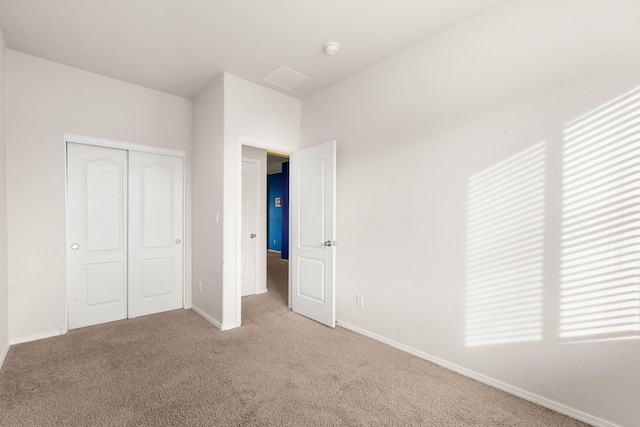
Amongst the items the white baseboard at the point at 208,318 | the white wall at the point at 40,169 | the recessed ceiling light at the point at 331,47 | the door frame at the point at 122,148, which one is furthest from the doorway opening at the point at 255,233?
the white wall at the point at 40,169

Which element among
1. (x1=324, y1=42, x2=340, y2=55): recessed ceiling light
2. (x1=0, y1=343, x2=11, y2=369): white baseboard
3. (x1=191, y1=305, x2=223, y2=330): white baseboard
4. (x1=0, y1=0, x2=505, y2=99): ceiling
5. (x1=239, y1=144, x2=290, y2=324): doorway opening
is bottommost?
(x1=191, y1=305, x2=223, y2=330): white baseboard

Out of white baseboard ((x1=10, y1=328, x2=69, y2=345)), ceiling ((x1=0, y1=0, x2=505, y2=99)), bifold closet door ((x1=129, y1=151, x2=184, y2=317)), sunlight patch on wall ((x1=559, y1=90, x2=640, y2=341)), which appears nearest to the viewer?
sunlight patch on wall ((x1=559, y1=90, x2=640, y2=341))

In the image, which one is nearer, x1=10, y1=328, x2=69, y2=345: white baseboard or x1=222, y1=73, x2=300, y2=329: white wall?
x1=10, y1=328, x2=69, y2=345: white baseboard

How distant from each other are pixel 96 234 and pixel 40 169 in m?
0.83

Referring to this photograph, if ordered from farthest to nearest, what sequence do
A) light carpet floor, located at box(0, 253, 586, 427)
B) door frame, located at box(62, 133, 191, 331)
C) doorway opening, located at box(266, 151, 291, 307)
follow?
doorway opening, located at box(266, 151, 291, 307)
door frame, located at box(62, 133, 191, 331)
light carpet floor, located at box(0, 253, 586, 427)

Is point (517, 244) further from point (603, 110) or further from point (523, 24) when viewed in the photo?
point (523, 24)

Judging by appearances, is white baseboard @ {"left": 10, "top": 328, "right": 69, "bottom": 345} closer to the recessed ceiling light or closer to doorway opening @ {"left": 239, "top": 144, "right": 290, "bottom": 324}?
doorway opening @ {"left": 239, "top": 144, "right": 290, "bottom": 324}

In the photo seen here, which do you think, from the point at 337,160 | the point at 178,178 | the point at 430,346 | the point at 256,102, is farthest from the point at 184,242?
the point at 430,346

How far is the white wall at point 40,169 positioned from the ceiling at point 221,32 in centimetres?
21

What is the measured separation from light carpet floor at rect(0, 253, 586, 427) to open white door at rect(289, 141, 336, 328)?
48 centimetres

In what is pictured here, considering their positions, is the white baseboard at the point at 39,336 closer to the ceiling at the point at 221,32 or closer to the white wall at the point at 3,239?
the white wall at the point at 3,239

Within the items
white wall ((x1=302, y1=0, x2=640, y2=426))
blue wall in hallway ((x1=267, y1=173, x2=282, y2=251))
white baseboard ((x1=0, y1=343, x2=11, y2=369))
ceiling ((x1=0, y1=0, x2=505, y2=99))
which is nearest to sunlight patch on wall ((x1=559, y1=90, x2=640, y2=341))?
white wall ((x1=302, y1=0, x2=640, y2=426))

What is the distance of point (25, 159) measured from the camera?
9.22 ft

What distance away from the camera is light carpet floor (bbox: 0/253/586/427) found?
1768mm
